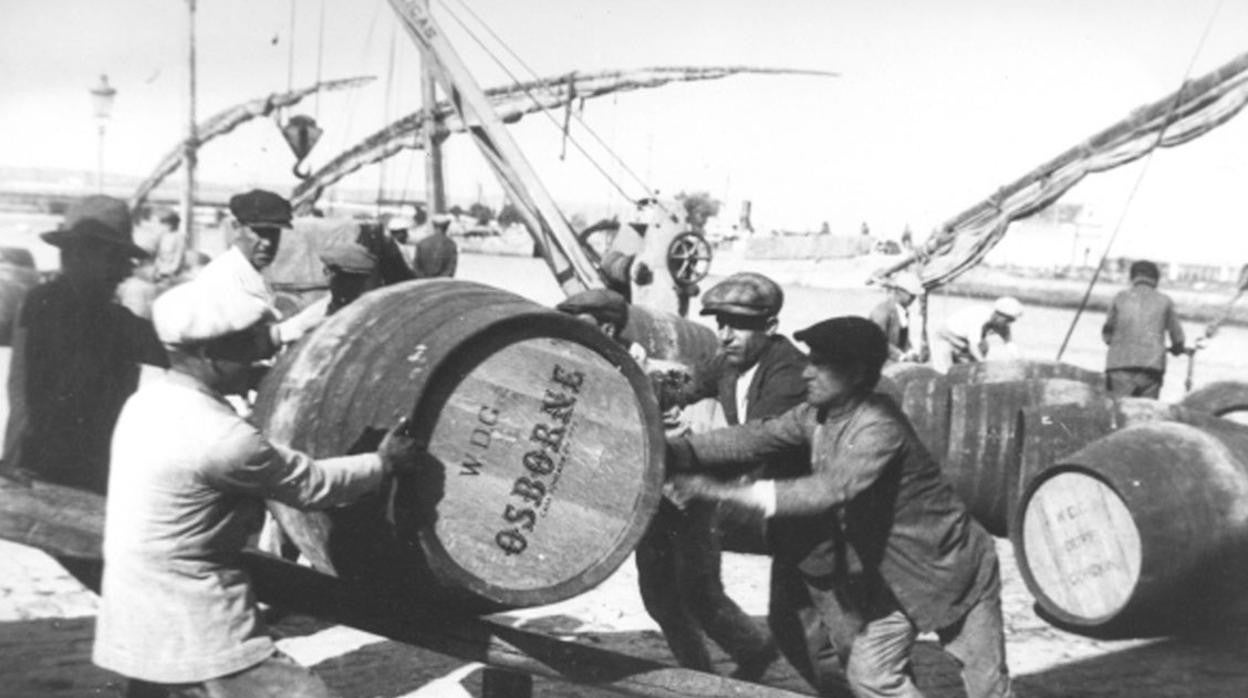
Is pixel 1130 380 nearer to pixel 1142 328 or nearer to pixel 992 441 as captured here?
pixel 1142 328

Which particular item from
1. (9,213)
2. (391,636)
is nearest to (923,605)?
(391,636)

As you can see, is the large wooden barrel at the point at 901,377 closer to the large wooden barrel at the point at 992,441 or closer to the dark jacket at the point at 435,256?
the large wooden barrel at the point at 992,441

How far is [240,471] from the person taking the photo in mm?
3061

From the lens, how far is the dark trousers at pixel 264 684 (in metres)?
3.12

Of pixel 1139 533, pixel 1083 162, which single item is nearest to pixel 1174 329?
pixel 1083 162

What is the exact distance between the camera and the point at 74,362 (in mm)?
4809

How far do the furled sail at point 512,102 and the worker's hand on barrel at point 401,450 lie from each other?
979cm

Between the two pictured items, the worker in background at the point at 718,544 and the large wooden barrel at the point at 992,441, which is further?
the large wooden barrel at the point at 992,441

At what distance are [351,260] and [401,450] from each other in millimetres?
2679

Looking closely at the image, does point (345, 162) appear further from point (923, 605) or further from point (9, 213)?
point (923, 605)

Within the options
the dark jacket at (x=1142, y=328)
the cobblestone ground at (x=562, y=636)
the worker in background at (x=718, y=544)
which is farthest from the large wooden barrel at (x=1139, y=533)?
the dark jacket at (x=1142, y=328)

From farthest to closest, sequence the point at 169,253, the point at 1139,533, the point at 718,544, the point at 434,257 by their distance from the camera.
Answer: the point at 169,253, the point at 434,257, the point at 1139,533, the point at 718,544

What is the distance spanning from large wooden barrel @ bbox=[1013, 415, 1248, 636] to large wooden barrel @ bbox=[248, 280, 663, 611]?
351 cm

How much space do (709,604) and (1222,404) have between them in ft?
16.0
